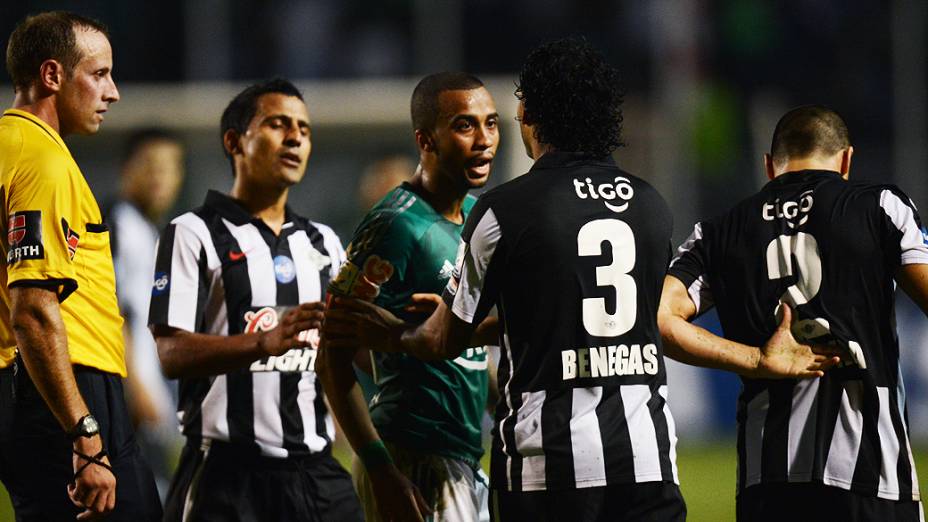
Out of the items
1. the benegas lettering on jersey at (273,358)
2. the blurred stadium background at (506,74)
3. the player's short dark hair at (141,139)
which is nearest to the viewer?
the benegas lettering on jersey at (273,358)

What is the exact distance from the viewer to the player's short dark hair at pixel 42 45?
405 centimetres

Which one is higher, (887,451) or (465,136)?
(465,136)

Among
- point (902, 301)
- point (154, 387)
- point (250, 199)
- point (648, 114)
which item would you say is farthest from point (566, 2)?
point (250, 199)

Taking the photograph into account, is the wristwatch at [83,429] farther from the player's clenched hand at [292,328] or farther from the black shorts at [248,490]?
the black shorts at [248,490]

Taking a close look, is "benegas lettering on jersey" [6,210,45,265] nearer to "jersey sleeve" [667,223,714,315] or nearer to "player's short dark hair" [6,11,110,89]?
"player's short dark hair" [6,11,110,89]

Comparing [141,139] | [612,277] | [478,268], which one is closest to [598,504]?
[612,277]

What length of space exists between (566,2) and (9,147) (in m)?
→ 13.0

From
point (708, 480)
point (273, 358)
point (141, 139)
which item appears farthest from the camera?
point (708, 480)

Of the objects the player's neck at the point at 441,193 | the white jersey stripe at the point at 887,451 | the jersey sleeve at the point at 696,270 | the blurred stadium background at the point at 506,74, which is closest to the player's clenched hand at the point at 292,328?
the player's neck at the point at 441,193

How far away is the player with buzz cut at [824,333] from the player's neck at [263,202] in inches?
67.0

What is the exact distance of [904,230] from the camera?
4090 millimetres

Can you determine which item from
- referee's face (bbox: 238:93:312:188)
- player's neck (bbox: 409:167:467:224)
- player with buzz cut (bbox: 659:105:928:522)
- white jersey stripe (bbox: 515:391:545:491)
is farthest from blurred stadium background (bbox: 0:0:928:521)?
white jersey stripe (bbox: 515:391:545:491)

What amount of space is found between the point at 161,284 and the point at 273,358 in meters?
0.51

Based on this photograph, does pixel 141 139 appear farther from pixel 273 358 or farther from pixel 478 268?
pixel 478 268
